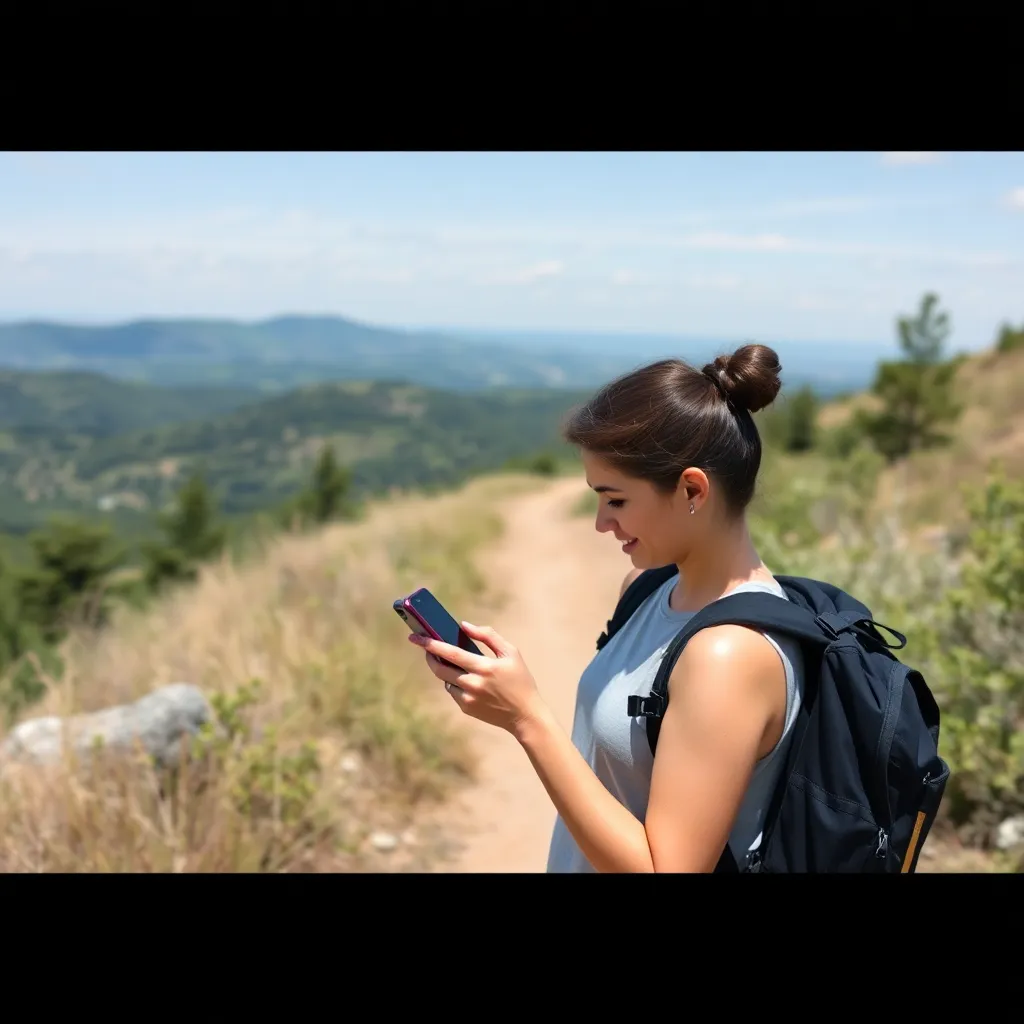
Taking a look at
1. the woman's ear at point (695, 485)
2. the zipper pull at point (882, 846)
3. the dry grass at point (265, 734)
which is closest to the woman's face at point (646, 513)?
the woman's ear at point (695, 485)

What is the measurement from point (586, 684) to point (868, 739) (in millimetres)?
467

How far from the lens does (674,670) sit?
1.35 m

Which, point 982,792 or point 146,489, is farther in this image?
point 146,489

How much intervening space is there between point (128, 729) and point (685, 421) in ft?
11.1

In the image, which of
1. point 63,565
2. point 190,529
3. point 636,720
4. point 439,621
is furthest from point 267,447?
point 636,720

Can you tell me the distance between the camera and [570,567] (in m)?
12.0

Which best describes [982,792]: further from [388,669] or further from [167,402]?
[167,402]

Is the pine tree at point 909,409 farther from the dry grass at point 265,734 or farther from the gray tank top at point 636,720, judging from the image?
the gray tank top at point 636,720

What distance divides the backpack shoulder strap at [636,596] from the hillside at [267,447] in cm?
9914

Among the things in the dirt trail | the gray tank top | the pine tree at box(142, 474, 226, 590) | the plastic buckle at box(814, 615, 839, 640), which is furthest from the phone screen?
the pine tree at box(142, 474, 226, 590)

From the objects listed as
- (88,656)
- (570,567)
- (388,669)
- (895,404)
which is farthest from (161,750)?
(895,404)

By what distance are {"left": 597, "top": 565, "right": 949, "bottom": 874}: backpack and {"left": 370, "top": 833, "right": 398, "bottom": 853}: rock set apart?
3549 mm

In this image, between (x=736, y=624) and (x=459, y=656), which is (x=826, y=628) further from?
(x=459, y=656)

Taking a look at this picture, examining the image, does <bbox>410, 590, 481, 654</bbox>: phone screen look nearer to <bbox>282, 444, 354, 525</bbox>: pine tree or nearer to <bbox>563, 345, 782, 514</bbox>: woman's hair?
<bbox>563, 345, 782, 514</bbox>: woman's hair
